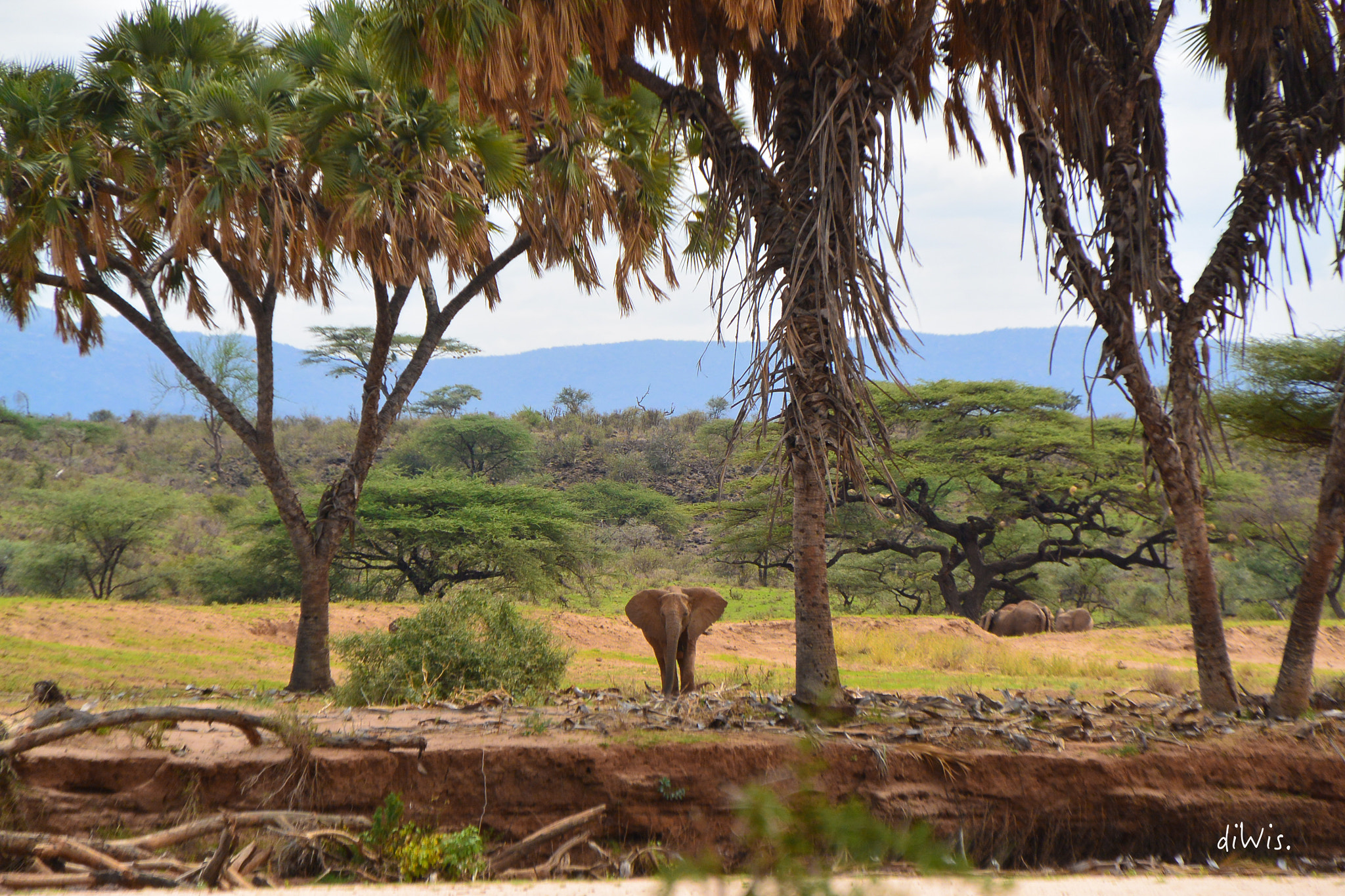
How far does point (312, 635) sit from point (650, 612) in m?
3.79

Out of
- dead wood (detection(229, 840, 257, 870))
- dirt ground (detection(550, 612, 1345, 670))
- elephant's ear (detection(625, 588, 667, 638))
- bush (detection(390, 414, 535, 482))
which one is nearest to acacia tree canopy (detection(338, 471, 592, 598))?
dirt ground (detection(550, 612, 1345, 670))

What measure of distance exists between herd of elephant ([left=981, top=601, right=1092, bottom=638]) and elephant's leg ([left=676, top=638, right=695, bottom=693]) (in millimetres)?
11376

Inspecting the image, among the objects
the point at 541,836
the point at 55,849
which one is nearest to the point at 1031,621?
the point at 541,836

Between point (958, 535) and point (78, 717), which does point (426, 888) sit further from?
point (958, 535)

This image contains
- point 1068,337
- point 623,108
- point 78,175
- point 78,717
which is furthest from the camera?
point 1068,337

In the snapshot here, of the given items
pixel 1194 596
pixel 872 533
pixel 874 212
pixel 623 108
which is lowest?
pixel 872 533

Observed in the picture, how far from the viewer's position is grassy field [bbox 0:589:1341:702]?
10.9m

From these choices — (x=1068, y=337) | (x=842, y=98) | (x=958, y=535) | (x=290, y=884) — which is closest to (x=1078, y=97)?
(x=842, y=98)

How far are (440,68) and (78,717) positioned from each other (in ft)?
15.4

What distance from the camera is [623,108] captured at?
10.2 m

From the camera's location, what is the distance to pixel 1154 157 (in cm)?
749

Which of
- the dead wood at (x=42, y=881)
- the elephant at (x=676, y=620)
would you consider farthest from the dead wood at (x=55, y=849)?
the elephant at (x=676, y=620)

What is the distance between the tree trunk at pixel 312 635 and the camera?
9758mm

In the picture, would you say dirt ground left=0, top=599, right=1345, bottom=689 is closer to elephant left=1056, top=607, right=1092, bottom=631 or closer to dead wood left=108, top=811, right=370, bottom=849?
elephant left=1056, top=607, right=1092, bottom=631
